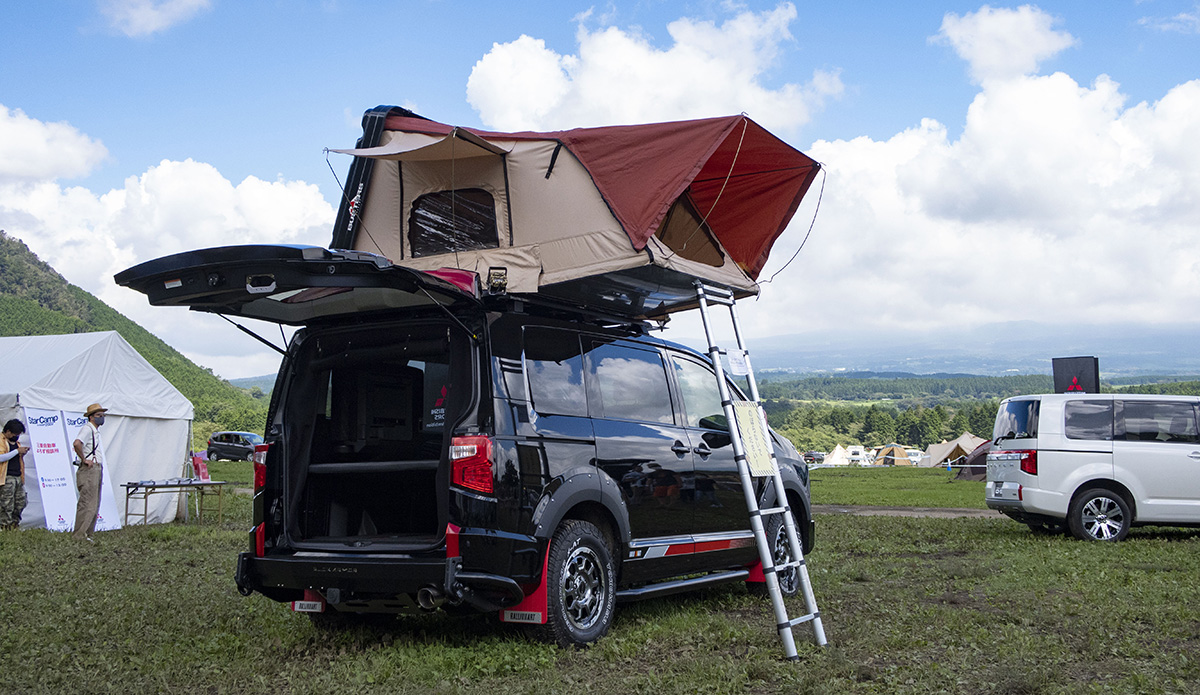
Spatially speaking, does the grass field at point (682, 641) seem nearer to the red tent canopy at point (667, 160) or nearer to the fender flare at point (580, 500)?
the fender flare at point (580, 500)

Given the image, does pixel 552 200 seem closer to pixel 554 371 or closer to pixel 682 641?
pixel 554 371

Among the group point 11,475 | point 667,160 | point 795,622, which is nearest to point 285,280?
point 667,160

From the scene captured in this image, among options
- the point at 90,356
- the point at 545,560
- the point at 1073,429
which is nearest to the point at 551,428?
the point at 545,560

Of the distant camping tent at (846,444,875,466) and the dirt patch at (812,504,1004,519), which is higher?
the dirt patch at (812,504,1004,519)

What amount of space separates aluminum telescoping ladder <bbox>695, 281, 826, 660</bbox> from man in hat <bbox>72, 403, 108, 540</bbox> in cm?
933

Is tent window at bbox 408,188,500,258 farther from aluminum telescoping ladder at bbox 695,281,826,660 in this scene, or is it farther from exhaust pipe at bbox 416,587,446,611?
exhaust pipe at bbox 416,587,446,611

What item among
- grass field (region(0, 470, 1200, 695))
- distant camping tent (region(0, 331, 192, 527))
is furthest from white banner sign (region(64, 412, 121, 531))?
grass field (region(0, 470, 1200, 695))

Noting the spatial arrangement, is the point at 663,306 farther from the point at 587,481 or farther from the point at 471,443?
the point at 471,443

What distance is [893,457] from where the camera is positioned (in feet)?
190

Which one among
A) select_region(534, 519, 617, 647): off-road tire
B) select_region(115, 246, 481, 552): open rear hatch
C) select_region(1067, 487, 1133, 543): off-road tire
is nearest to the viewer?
select_region(115, 246, 481, 552): open rear hatch

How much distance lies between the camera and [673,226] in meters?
7.91

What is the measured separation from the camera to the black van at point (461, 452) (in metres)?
5.30

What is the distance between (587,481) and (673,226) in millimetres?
2789

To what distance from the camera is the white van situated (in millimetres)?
11609
